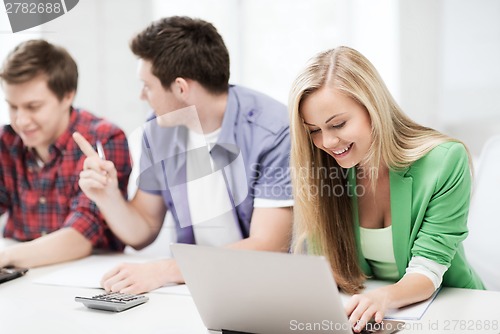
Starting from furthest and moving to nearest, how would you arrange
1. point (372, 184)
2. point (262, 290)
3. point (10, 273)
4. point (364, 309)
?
point (10, 273), point (372, 184), point (364, 309), point (262, 290)

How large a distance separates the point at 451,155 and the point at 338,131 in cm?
24

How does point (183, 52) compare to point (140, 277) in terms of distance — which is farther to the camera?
point (183, 52)

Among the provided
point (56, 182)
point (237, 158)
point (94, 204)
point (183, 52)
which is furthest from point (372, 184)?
point (56, 182)

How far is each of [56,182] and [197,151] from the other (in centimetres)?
48

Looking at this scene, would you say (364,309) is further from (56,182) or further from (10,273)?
(56,182)

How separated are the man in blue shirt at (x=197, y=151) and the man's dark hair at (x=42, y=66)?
0.28 m

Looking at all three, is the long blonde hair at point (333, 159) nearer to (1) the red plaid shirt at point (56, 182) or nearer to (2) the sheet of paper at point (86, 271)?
(2) the sheet of paper at point (86, 271)

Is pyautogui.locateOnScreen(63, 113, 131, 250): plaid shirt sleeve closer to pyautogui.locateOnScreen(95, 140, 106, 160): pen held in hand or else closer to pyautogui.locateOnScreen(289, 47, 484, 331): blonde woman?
pyautogui.locateOnScreen(95, 140, 106, 160): pen held in hand

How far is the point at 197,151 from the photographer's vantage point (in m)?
1.77

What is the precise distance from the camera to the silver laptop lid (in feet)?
3.03

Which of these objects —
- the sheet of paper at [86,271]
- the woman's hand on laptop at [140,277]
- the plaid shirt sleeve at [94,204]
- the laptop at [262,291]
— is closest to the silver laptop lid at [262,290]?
the laptop at [262,291]

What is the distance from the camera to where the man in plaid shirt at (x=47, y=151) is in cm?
186

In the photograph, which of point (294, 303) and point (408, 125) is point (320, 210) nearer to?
point (408, 125)

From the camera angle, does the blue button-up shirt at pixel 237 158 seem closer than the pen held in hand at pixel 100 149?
Yes
